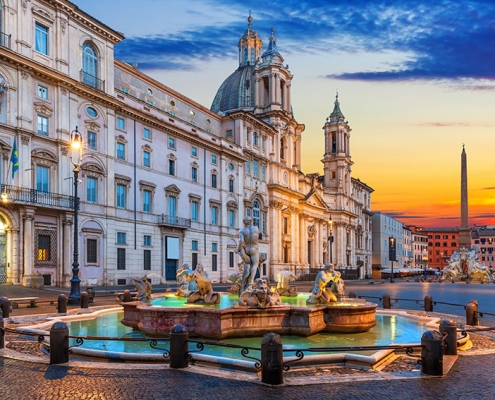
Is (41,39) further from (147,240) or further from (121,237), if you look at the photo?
(147,240)

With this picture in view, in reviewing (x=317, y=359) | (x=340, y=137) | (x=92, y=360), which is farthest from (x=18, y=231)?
(x=340, y=137)

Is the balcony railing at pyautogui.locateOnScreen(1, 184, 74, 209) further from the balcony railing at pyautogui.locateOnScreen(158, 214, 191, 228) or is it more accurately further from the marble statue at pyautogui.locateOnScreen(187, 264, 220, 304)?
the marble statue at pyautogui.locateOnScreen(187, 264, 220, 304)

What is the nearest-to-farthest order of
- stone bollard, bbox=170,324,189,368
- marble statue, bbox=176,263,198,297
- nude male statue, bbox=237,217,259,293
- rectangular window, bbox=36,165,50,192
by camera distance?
stone bollard, bbox=170,324,189,368 → nude male statue, bbox=237,217,259,293 → marble statue, bbox=176,263,198,297 → rectangular window, bbox=36,165,50,192

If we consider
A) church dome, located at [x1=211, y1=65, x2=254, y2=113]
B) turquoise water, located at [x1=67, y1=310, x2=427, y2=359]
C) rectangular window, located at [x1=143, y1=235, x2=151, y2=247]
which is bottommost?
turquoise water, located at [x1=67, y1=310, x2=427, y2=359]

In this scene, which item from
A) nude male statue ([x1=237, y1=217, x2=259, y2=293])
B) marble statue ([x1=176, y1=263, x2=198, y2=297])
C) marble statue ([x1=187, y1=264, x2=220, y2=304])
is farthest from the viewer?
marble statue ([x1=176, y1=263, x2=198, y2=297])

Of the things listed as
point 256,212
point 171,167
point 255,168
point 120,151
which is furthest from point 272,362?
point 255,168

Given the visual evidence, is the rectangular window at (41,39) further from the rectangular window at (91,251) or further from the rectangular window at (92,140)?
the rectangular window at (91,251)

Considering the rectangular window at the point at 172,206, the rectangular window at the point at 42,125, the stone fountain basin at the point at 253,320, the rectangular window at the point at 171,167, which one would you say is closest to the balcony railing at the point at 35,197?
the rectangular window at the point at 42,125

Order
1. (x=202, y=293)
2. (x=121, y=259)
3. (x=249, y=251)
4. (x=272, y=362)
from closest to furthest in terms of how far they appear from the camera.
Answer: (x=272, y=362), (x=249, y=251), (x=202, y=293), (x=121, y=259)

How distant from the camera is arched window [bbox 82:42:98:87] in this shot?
3956cm

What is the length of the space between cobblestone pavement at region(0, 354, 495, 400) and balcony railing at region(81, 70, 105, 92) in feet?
107

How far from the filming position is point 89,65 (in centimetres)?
4022

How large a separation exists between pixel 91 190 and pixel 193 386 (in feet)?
108

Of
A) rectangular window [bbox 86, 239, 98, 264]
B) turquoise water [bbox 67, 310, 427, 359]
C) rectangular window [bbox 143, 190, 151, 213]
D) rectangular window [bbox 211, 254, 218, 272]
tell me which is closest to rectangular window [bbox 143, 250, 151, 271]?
rectangular window [bbox 143, 190, 151, 213]
